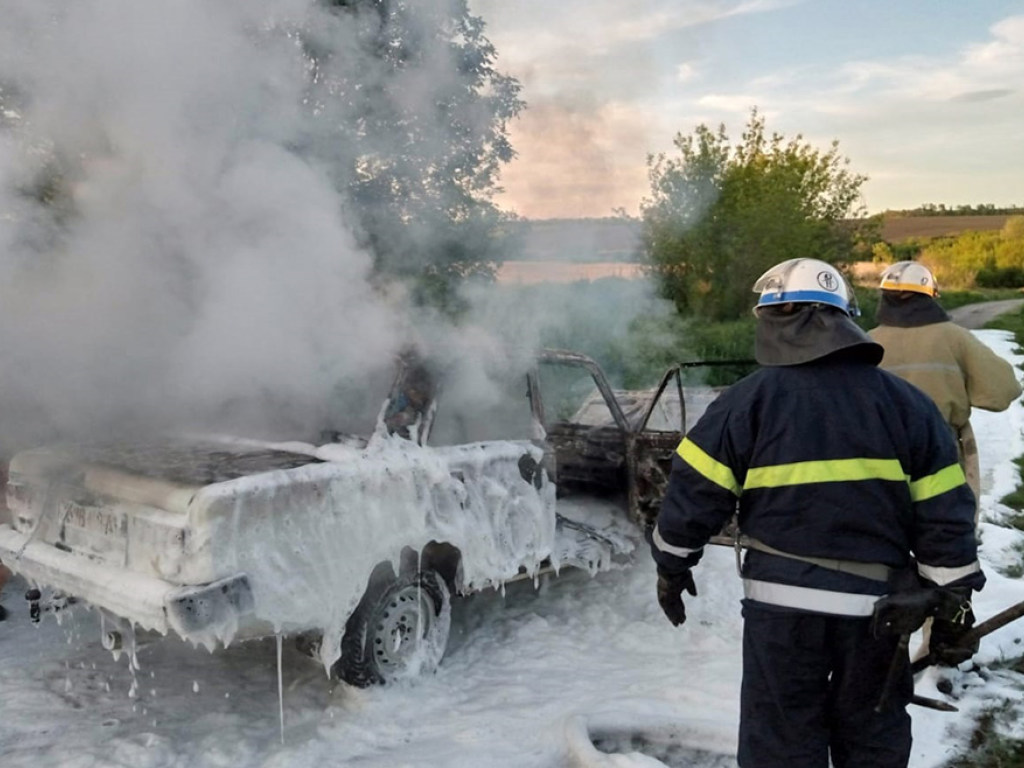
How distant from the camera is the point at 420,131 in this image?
748 cm

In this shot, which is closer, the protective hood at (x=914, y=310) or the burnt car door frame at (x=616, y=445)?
the protective hood at (x=914, y=310)

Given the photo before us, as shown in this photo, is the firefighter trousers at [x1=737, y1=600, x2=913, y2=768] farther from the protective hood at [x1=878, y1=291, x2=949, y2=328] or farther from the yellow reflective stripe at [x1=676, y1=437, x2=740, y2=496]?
the protective hood at [x1=878, y1=291, x2=949, y2=328]

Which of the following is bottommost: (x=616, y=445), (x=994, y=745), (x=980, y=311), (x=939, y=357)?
(x=994, y=745)

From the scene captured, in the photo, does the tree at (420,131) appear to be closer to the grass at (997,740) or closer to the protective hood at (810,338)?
the protective hood at (810,338)

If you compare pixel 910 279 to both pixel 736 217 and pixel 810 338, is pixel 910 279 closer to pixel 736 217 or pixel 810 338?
pixel 810 338

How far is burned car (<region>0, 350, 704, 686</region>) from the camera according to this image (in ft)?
11.7

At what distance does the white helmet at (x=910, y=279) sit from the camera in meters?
4.48

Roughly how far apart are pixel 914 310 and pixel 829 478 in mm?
2277

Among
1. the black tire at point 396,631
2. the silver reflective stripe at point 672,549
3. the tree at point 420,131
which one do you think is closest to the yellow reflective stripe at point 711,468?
the silver reflective stripe at point 672,549

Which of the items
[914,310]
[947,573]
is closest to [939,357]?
[914,310]

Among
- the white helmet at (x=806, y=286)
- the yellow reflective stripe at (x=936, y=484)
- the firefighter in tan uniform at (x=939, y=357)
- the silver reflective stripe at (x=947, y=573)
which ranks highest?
the white helmet at (x=806, y=286)

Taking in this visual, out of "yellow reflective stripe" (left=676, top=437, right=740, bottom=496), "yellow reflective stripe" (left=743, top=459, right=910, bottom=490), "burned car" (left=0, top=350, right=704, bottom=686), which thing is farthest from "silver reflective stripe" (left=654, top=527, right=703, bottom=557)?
"burned car" (left=0, top=350, right=704, bottom=686)

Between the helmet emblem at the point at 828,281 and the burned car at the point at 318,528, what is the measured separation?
2231 mm

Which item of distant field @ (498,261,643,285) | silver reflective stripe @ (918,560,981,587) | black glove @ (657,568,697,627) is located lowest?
black glove @ (657,568,697,627)
